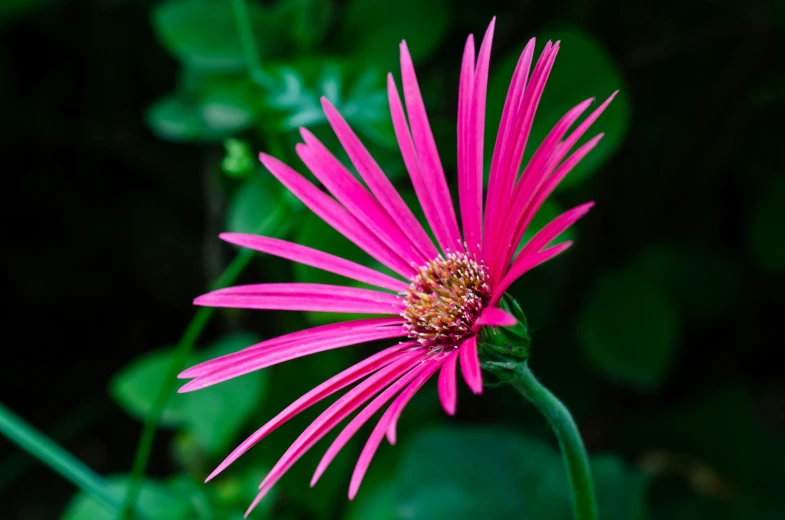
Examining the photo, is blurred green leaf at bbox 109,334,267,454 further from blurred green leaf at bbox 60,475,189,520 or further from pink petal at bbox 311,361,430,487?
pink petal at bbox 311,361,430,487

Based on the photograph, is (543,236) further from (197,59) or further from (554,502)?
(197,59)

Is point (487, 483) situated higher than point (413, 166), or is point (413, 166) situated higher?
point (413, 166)

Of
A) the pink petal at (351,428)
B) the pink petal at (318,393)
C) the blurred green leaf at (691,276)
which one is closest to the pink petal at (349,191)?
the pink petal at (318,393)

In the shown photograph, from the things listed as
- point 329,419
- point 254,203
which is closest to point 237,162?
point 254,203

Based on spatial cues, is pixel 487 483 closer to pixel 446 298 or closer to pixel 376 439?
pixel 446 298

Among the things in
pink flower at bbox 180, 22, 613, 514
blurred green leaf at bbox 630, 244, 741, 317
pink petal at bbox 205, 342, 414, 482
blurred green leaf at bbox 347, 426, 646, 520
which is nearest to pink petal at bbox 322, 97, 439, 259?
pink flower at bbox 180, 22, 613, 514

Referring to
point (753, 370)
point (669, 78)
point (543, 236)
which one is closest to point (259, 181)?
point (543, 236)

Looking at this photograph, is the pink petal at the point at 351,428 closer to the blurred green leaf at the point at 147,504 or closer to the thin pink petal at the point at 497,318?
the thin pink petal at the point at 497,318
